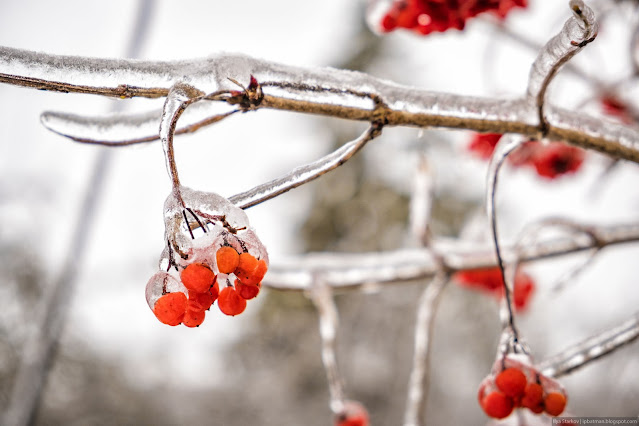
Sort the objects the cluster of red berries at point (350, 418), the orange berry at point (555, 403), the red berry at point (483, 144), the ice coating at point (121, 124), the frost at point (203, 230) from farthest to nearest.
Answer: the red berry at point (483, 144) < the cluster of red berries at point (350, 418) < the orange berry at point (555, 403) < the ice coating at point (121, 124) < the frost at point (203, 230)

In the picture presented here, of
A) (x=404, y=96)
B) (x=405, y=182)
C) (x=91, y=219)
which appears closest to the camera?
(x=404, y=96)

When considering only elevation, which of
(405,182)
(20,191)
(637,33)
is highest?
(405,182)

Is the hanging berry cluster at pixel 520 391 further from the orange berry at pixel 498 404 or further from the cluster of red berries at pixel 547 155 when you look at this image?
the cluster of red berries at pixel 547 155

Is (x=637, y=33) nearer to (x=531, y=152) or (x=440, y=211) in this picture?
(x=531, y=152)

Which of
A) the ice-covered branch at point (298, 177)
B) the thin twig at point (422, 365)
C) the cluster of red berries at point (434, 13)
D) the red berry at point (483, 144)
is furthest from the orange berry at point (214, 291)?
the red berry at point (483, 144)

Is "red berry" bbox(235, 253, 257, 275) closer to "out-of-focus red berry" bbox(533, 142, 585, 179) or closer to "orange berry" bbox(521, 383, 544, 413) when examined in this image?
"orange berry" bbox(521, 383, 544, 413)

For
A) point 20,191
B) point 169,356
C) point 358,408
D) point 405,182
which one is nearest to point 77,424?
point 169,356

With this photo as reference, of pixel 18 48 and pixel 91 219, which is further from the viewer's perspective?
pixel 91 219
